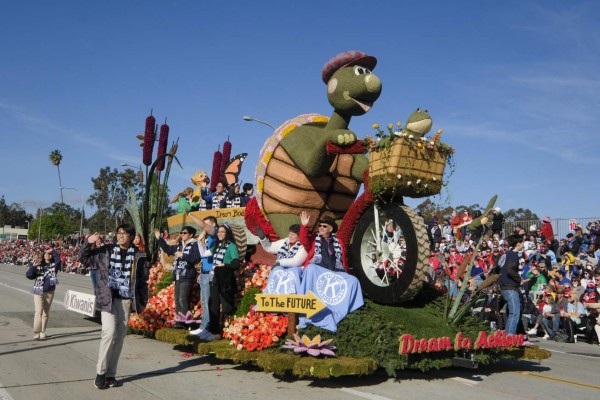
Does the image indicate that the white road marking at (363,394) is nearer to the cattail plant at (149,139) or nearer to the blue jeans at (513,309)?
the blue jeans at (513,309)

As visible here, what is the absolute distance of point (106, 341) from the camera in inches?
250

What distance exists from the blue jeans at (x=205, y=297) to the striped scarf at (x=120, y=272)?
1.88 metres

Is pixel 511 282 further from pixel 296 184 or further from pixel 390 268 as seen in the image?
pixel 296 184

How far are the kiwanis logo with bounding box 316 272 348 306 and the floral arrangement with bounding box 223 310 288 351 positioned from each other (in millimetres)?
654

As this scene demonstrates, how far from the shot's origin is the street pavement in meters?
6.09

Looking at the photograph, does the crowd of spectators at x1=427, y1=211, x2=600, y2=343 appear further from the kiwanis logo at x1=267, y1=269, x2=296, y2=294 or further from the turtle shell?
the kiwanis logo at x1=267, y1=269, x2=296, y2=294

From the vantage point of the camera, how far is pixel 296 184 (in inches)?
352

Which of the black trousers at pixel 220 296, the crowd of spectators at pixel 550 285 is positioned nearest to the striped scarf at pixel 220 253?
the black trousers at pixel 220 296

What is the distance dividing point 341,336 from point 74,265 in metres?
37.9

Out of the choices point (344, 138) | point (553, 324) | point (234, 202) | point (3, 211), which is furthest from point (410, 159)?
point (3, 211)

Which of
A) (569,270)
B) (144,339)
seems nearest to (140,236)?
(144,339)

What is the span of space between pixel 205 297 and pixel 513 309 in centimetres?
491

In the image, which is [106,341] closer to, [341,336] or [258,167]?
[341,336]

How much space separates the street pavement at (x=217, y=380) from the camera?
6.09 metres
